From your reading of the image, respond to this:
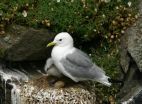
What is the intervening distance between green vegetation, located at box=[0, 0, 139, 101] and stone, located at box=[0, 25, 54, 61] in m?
0.11

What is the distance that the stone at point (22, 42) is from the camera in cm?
733

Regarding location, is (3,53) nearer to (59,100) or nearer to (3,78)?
(3,78)

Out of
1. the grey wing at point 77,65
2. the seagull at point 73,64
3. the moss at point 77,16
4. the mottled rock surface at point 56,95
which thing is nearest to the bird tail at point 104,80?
the seagull at point 73,64

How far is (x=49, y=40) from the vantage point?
7.50m

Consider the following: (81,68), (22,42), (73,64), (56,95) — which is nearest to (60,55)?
(73,64)

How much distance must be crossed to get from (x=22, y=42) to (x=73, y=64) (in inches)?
33.8

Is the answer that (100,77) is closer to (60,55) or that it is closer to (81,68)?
(81,68)

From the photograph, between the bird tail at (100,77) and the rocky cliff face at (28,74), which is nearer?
the bird tail at (100,77)

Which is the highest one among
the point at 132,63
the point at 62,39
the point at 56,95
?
the point at 62,39

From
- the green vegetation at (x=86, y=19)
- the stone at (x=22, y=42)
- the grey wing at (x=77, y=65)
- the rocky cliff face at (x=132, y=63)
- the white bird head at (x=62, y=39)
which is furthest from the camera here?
the green vegetation at (x=86, y=19)

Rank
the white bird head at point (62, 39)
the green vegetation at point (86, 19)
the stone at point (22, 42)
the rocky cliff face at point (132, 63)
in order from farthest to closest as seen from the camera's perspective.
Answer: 1. the green vegetation at point (86, 19)
2. the stone at point (22, 42)
3. the rocky cliff face at point (132, 63)
4. the white bird head at point (62, 39)

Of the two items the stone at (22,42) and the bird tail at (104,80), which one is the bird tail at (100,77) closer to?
the bird tail at (104,80)

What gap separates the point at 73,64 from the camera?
682 centimetres

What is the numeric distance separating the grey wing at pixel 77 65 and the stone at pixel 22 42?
0.73 meters
